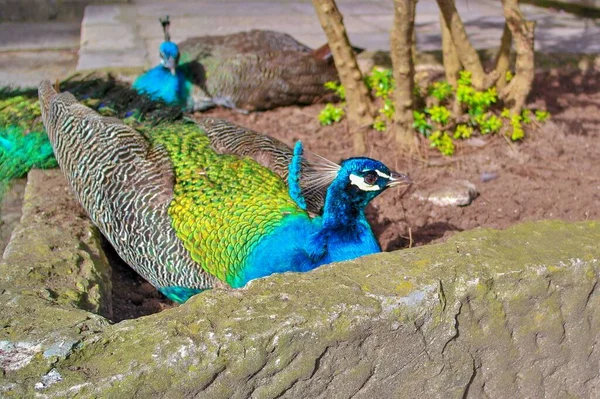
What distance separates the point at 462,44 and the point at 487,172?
2.13 ft

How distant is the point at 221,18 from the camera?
21.3 ft

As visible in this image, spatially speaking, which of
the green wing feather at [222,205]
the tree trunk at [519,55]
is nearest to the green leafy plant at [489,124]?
the tree trunk at [519,55]

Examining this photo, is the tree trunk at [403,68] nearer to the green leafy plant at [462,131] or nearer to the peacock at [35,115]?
the green leafy plant at [462,131]

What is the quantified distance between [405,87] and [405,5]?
0.41 metres

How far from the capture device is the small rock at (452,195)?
10.3 ft

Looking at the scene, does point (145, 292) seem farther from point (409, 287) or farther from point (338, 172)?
point (409, 287)

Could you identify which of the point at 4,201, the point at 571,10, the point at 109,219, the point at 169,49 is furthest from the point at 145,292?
the point at 571,10

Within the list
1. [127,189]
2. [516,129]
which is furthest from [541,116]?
[127,189]

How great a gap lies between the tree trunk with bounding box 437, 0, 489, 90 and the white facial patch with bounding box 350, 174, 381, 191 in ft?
4.88

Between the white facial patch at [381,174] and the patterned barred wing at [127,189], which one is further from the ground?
the white facial patch at [381,174]

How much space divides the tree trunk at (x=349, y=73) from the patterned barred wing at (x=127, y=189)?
1122 millimetres

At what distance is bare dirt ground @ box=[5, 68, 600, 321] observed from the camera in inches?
→ 116

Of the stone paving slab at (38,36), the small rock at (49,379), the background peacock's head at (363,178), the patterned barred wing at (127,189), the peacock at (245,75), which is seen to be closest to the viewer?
the small rock at (49,379)

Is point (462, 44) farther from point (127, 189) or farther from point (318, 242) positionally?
point (127, 189)
